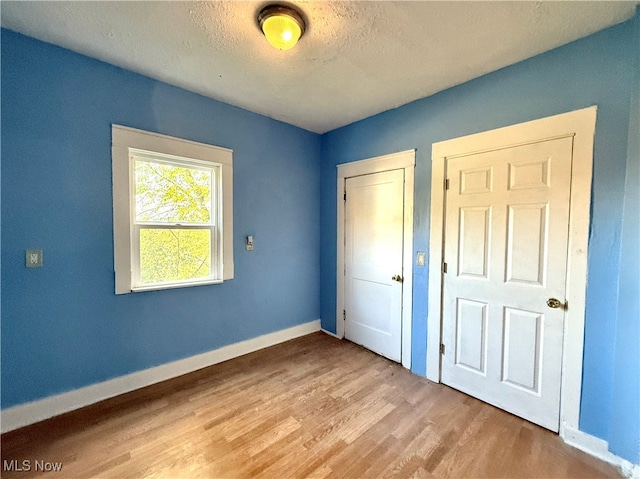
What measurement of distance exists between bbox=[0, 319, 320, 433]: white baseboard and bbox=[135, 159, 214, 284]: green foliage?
0.79 metres

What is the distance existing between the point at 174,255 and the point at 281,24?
2.00 meters

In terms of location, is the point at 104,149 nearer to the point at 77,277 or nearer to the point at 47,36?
the point at 47,36

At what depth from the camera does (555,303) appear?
178 centimetres

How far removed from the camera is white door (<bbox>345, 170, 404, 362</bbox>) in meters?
2.71

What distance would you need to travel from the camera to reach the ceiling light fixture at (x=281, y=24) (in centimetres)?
145

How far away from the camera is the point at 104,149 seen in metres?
2.02

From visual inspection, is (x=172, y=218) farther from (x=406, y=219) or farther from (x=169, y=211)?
(x=406, y=219)

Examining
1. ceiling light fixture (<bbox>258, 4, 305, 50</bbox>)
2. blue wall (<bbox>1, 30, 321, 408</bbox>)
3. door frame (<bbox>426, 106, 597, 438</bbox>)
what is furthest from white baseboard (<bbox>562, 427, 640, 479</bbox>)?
ceiling light fixture (<bbox>258, 4, 305, 50</bbox>)

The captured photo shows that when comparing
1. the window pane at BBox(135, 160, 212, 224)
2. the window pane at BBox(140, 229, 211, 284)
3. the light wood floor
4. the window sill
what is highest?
the window pane at BBox(135, 160, 212, 224)

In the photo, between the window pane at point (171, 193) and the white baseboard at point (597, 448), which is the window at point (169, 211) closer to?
the window pane at point (171, 193)

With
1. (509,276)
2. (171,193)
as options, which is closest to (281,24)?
(171,193)

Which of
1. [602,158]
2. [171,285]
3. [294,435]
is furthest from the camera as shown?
[171,285]

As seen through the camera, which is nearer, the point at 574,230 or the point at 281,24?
the point at 281,24

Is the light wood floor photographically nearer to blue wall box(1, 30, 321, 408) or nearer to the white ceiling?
blue wall box(1, 30, 321, 408)
